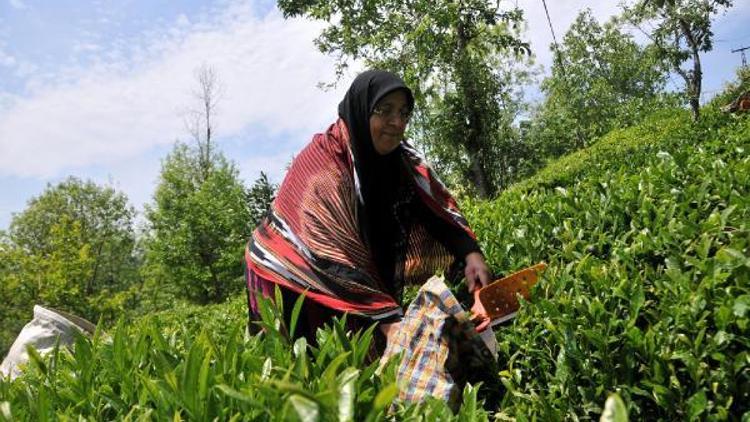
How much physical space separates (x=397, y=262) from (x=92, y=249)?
38480 mm

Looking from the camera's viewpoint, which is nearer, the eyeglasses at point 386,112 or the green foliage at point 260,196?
the eyeglasses at point 386,112

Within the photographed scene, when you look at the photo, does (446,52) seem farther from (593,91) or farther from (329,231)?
(593,91)

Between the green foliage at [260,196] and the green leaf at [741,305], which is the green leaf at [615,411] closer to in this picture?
the green leaf at [741,305]

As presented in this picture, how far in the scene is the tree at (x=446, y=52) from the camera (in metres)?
12.6

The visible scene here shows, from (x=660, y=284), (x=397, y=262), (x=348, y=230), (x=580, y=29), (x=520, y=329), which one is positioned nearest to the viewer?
(x=660, y=284)

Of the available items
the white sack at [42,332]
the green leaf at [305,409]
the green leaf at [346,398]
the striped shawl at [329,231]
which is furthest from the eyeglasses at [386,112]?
the white sack at [42,332]

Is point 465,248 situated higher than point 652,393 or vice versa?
point 465,248

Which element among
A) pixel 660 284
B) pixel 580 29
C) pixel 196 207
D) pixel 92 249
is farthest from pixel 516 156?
pixel 660 284

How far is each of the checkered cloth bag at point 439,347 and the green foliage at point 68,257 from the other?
2660 cm

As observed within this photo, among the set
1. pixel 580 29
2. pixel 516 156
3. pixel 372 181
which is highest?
pixel 580 29

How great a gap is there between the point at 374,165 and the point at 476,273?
0.77 meters

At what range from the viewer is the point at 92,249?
121ft

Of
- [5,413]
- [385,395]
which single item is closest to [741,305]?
[385,395]

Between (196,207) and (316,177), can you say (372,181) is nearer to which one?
(316,177)
